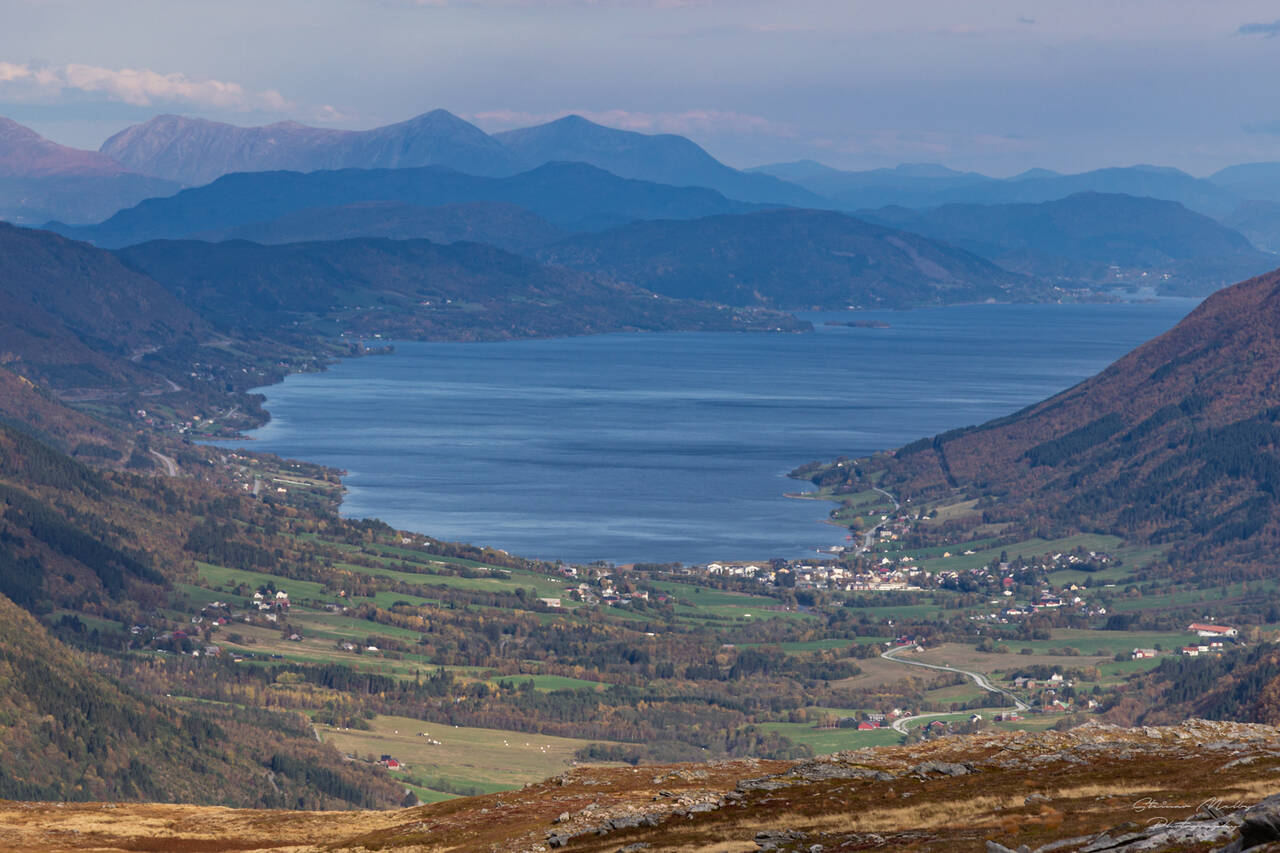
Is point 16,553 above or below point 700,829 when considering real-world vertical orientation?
above

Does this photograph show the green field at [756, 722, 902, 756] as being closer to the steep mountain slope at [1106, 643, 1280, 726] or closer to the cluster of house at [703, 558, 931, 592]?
the steep mountain slope at [1106, 643, 1280, 726]

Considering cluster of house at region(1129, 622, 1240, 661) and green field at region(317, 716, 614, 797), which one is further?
cluster of house at region(1129, 622, 1240, 661)

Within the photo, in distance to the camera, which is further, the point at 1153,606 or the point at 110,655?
the point at 1153,606

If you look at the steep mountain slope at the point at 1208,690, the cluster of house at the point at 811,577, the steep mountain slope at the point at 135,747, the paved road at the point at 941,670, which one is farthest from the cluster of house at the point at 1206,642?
the steep mountain slope at the point at 135,747

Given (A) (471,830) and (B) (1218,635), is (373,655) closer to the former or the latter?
(B) (1218,635)

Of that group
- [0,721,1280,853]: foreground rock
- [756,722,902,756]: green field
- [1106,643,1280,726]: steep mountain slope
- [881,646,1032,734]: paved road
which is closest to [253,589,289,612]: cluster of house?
[881,646,1032,734]: paved road

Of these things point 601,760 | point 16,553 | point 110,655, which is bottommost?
point 601,760

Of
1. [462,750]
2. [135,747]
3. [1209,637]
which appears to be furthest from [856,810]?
[1209,637]

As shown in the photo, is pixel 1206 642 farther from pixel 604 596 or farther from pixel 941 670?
pixel 604 596

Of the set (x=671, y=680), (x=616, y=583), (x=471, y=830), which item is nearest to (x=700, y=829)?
(x=471, y=830)
